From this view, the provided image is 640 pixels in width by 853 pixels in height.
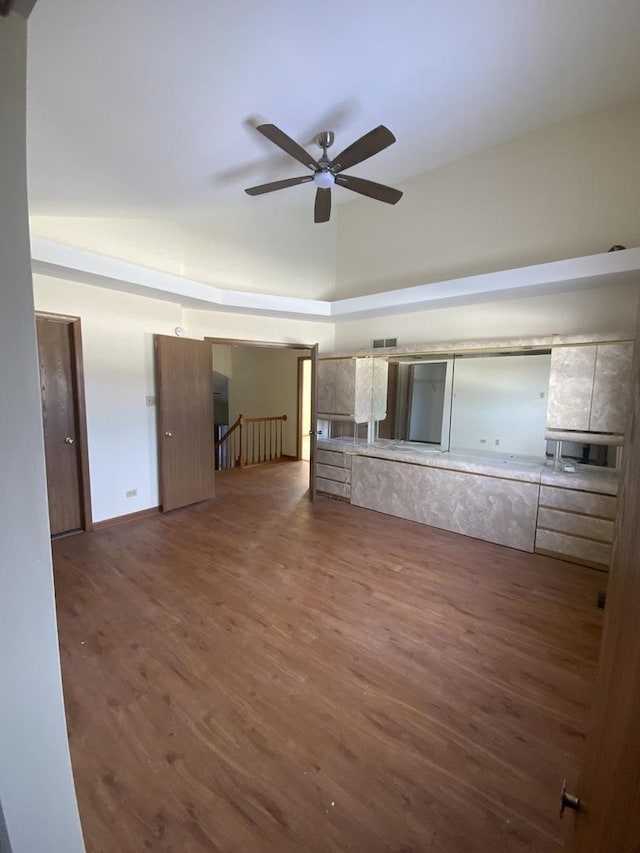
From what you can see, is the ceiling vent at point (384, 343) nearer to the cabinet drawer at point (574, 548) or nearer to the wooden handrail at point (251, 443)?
the cabinet drawer at point (574, 548)

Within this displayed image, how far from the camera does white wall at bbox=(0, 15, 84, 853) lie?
61 cm

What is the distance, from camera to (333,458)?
15.9 ft

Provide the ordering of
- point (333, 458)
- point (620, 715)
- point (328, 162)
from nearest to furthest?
point (620, 715) → point (328, 162) → point (333, 458)

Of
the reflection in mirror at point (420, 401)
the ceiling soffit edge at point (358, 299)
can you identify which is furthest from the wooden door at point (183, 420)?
the reflection in mirror at point (420, 401)

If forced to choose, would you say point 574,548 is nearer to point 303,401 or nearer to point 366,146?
point 366,146

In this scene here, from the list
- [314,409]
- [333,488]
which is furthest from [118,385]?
[333,488]

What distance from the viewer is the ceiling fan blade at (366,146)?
2127mm

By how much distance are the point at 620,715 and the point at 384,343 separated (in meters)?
4.62

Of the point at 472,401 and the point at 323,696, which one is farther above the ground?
the point at 472,401

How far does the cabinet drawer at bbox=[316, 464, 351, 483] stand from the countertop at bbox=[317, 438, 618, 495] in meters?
0.25

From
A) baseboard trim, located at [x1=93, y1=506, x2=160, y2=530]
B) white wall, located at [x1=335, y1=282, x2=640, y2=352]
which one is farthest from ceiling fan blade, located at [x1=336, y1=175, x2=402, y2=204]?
baseboard trim, located at [x1=93, y1=506, x2=160, y2=530]

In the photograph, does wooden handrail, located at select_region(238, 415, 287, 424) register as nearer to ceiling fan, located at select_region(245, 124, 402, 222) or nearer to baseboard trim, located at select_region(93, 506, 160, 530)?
baseboard trim, located at select_region(93, 506, 160, 530)

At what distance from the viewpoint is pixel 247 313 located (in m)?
4.72

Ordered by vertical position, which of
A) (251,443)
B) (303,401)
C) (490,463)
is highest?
(303,401)
